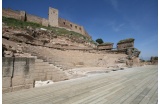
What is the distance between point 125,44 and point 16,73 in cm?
1709

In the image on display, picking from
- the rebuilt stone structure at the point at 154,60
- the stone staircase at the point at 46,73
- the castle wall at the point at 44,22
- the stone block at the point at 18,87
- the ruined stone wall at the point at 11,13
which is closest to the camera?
the stone block at the point at 18,87

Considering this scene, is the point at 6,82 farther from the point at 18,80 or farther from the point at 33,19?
the point at 33,19

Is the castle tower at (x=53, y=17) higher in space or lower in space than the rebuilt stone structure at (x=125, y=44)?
higher

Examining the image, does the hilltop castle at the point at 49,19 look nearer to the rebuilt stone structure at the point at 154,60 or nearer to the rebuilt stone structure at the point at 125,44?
the rebuilt stone structure at the point at 125,44

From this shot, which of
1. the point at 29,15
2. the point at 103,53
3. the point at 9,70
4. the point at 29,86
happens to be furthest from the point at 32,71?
the point at 29,15

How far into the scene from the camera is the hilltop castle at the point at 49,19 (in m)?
36.0

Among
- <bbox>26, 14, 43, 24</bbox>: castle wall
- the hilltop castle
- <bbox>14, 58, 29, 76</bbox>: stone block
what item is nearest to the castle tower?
the hilltop castle

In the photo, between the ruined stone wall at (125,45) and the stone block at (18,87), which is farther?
the ruined stone wall at (125,45)

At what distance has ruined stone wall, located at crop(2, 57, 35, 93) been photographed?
4078mm

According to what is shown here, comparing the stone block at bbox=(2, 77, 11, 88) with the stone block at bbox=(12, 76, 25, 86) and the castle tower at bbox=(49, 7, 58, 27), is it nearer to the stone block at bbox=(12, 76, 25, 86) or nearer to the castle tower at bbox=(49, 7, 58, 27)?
the stone block at bbox=(12, 76, 25, 86)

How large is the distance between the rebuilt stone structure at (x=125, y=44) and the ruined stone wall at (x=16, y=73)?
16.4 metres

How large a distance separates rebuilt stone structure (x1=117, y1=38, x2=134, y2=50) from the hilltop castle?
90.9 feet

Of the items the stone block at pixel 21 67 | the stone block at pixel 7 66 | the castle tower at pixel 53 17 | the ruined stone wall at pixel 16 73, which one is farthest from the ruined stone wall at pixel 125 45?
the castle tower at pixel 53 17

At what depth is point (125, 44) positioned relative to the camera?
762 inches
